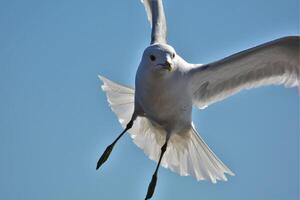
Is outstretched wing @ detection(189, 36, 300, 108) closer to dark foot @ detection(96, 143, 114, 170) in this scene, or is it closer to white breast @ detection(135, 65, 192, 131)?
white breast @ detection(135, 65, 192, 131)

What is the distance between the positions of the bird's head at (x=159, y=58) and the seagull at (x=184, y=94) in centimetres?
5

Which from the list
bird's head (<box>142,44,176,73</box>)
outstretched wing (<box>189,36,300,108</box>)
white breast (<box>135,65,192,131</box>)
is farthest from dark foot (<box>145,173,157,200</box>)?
bird's head (<box>142,44,176,73</box>)

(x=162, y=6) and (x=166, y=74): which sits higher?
(x=162, y=6)

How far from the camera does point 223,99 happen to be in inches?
348

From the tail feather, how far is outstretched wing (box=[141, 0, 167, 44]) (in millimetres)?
630

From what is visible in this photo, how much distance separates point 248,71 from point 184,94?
1.02 metres

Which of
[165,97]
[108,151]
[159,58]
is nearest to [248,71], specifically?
[165,97]

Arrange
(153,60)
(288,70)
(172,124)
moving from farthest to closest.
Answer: (288,70)
(172,124)
(153,60)

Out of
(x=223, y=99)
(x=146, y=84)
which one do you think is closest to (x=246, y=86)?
(x=223, y=99)

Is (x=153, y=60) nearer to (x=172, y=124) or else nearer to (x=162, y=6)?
(x=172, y=124)

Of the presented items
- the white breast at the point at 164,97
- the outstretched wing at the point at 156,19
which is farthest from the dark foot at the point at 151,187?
the outstretched wing at the point at 156,19

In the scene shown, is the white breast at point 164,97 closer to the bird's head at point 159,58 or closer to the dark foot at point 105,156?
the bird's head at point 159,58

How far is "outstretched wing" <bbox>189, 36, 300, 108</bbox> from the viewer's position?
8.25 metres

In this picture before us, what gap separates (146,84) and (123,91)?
127cm
